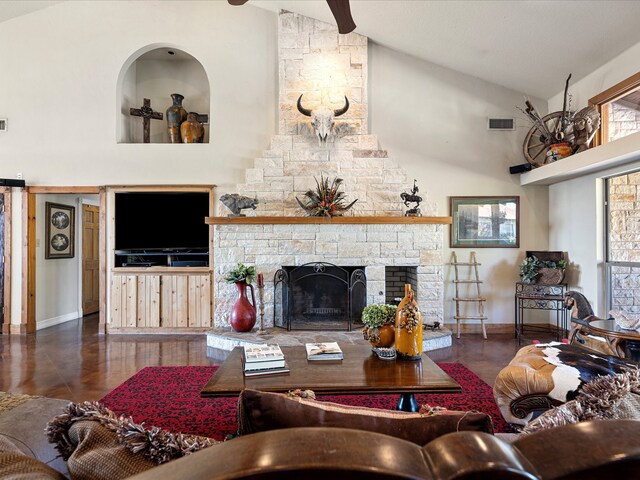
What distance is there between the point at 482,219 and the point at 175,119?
468 centimetres

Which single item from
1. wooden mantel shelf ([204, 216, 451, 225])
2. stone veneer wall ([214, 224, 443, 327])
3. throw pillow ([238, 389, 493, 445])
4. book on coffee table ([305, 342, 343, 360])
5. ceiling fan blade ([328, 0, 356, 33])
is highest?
ceiling fan blade ([328, 0, 356, 33])

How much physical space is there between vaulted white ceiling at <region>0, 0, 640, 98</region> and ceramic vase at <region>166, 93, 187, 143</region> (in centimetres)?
172

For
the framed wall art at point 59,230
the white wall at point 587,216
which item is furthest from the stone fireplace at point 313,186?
the framed wall art at point 59,230

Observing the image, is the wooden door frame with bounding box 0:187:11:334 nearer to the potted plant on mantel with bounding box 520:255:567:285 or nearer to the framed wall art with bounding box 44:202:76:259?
the framed wall art with bounding box 44:202:76:259

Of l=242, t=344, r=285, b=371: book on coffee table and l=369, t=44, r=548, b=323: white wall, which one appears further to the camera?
l=369, t=44, r=548, b=323: white wall

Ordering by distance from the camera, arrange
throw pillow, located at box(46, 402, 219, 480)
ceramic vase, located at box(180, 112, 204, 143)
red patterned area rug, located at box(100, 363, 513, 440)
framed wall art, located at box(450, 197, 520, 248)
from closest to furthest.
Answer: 1. throw pillow, located at box(46, 402, 219, 480)
2. red patterned area rug, located at box(100, 363, 513, 440)
3. framed wall art, located at box(450, 197, 520, 248)
4. ceramic vase, located at box(180, 112, 204, 143)

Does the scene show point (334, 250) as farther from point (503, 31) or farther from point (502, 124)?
point (503, 31)

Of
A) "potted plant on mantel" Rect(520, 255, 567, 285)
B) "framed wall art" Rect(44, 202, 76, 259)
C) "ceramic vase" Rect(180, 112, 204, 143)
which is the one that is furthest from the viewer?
"framed wall art" Rect(44, 202, 76, 259)

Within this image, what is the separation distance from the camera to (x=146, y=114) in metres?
5.47

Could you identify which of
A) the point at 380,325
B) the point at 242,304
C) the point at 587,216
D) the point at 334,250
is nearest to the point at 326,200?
the point at 334,250

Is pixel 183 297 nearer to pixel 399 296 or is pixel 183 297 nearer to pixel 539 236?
pixel 399 296

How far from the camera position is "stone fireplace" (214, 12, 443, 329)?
4.86 metres

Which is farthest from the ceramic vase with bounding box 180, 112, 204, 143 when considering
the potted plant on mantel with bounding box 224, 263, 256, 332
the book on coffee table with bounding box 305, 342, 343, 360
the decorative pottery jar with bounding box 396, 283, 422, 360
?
the decorative pottery jar with bounding box 396, 283, 422, 360

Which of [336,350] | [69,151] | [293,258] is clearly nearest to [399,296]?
[293,258]
